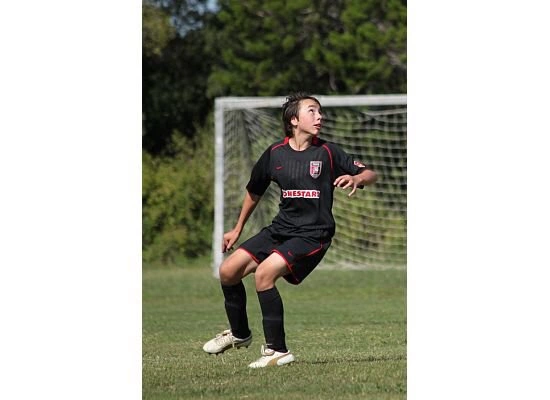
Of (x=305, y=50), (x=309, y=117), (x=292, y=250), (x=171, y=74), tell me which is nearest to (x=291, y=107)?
(x=309, y=117)

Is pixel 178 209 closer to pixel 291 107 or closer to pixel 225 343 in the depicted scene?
pixel 225 343

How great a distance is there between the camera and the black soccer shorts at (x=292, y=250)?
25.7ft

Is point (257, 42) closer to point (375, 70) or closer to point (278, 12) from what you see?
point (278, 12)

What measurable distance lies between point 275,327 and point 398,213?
13.0 meters

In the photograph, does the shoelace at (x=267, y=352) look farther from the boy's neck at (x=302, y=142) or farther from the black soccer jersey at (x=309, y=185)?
the boy's neck at (x=302, y=142)

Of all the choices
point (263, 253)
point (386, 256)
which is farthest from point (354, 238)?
point (263, 253)

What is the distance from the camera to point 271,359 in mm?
7742

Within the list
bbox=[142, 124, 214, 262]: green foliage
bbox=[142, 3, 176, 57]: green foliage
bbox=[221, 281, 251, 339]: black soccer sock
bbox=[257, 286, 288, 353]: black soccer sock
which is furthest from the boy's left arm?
bbox=[142, 3, 176, 57]: green foliage

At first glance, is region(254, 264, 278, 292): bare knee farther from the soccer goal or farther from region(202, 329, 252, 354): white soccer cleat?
the soccer goal

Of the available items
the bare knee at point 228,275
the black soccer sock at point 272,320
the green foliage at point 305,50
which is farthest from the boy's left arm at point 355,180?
the green foliage at point 305,50

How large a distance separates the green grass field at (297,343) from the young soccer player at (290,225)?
276 mm

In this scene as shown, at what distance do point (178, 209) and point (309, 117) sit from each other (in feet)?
50.1

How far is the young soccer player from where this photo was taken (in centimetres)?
780

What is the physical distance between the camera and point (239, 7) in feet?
91.8
